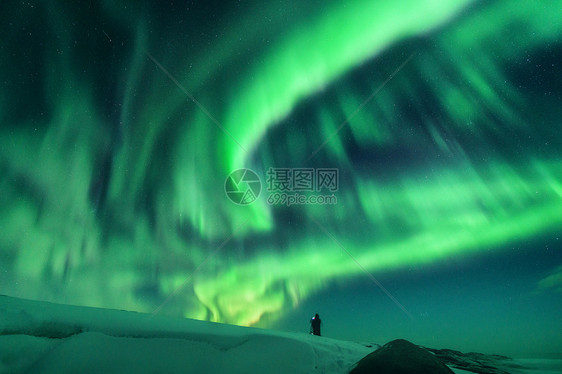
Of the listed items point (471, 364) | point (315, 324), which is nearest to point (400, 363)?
point (471, 364)

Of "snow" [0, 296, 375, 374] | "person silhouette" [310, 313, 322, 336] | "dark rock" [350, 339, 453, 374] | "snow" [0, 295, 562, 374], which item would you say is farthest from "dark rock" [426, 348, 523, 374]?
"snow" [0, 295, 562, 374]

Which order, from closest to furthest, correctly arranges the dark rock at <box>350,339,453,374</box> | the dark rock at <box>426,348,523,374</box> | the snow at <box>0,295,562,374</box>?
1. the snow at <box>0,295,562,374</box>
2. the dark rock at <box>350,339,453,374</box>
3. the dark rock at <box>426,348,523,374</box>

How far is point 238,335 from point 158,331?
1892mm

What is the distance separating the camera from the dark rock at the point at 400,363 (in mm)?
6387

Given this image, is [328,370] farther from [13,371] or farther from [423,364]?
[13,371]

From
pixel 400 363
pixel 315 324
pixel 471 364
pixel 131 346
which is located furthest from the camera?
pixel 315 324

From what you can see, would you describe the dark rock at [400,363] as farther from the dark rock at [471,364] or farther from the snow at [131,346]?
the dark rock at [471,364]

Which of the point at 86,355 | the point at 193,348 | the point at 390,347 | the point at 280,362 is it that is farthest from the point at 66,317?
the point at 390,347

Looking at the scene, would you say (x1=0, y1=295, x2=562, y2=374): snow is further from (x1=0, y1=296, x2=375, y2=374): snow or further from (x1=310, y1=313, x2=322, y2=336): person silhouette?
(x1=310, y1=313, x2=322, y2=336): person silhouette

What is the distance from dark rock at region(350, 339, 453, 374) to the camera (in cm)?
639

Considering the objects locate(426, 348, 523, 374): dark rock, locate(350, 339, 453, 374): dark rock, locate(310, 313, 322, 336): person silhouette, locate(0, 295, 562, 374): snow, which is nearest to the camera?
locate(0, 295, 562, 374): snow

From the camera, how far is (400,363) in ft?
21.6

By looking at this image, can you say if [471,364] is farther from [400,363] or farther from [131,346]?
[131,346]

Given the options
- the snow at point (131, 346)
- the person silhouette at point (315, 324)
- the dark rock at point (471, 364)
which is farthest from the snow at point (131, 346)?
the person silhouette at point (315, 324)
